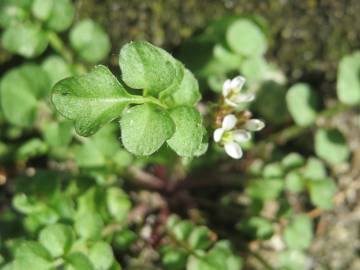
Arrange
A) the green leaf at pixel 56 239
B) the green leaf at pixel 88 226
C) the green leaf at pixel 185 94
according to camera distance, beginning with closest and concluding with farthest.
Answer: the green leaf at pixel 185 94
the green leaf at pixel 56 239
the green leaf at pixel 88 226

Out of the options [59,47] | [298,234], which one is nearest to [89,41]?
[59,47]

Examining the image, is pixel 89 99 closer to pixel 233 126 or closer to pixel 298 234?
pixel 233 126

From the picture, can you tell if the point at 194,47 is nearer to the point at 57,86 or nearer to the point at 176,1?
the point at 176,1

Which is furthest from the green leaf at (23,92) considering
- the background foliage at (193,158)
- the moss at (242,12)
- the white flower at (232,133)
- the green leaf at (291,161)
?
the green leaf at (291,161)

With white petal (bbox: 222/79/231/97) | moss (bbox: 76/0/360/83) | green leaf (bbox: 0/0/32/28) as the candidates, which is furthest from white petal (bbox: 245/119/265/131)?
green leaf (bbox: 0/0/32/28)

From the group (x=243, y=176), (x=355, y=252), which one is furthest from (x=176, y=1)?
(x=355, y=252)

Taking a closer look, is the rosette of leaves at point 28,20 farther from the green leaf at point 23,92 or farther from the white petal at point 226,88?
the white petal at point 226,88
